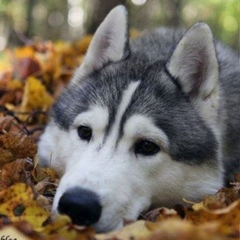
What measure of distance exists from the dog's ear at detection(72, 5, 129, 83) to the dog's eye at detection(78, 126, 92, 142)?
65cm

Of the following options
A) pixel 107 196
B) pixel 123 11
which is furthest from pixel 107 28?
pixel 107 196

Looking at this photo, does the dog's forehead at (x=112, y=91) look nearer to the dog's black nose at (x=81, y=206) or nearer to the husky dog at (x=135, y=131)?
the husky dog at (x=135, y=131)

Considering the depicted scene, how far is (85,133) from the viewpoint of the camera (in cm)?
333

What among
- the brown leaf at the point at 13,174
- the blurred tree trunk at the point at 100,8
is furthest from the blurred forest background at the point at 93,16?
the brown leaf at the point at 13,174

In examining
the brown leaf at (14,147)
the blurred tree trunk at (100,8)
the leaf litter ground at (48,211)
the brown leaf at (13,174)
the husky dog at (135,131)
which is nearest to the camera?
the leaf litter ground at (48,211)

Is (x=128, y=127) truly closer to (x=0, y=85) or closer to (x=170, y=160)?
(x=170, y=160)

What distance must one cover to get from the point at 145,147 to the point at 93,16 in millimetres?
6195

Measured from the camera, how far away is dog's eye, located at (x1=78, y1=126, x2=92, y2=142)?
330cm

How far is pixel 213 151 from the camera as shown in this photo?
11.2ft

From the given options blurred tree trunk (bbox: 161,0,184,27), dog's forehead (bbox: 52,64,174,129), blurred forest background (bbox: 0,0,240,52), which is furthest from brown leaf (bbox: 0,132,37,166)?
blurred tree trunk (bbox: 161,0,184,27)

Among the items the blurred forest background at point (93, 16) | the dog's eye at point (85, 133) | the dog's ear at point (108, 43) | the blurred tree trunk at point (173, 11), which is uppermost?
the dog's ear at point (108, 43)

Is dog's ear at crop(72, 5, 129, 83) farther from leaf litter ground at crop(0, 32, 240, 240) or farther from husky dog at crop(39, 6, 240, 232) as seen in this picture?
leaf litter ground at crop(0, 32, 240, 240)

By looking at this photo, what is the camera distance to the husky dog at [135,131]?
111 inches

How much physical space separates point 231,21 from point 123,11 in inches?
A: 731
